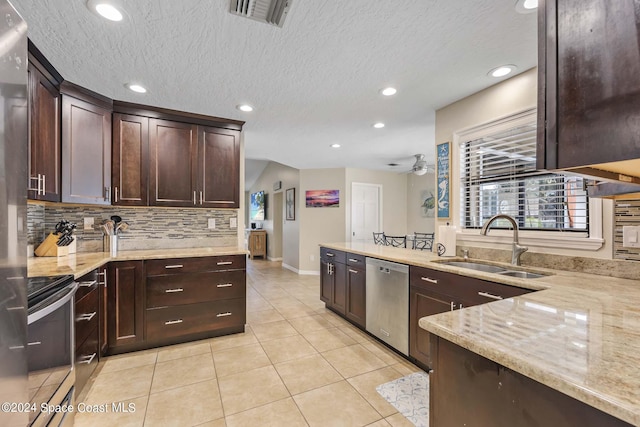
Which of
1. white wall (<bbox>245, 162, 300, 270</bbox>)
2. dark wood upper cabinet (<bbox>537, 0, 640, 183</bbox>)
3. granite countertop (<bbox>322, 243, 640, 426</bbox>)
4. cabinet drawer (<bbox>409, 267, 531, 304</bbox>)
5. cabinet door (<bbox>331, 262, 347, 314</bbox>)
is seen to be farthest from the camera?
white wall (<bbox>245, 162, 300, 270</bbox>)

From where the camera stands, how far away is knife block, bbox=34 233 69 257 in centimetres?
237

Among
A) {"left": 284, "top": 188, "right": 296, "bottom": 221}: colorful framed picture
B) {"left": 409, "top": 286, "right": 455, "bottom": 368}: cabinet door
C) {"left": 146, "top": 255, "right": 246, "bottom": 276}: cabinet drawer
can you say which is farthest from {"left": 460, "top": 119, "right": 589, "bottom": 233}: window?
{"left": 284, "top": 188, "right": 296, "bottom": 221}: colorful framed picture

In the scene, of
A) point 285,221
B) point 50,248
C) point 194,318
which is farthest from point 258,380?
point 285,221

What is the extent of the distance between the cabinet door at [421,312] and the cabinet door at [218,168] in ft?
7.20

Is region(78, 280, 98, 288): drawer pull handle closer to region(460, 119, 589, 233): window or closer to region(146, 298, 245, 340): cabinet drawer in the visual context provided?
region(146, 298, 245, 340): cabinet drawer

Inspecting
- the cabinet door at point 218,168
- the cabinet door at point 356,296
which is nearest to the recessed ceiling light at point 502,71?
the cabinet door at point 356,296

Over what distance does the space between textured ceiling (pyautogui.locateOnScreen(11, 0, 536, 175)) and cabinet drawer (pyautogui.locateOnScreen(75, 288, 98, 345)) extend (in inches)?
67.7

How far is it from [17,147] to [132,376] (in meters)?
2.02

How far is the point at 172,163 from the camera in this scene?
2.94 metres

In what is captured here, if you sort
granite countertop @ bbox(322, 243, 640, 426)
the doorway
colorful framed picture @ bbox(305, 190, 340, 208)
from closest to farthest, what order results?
granite countertop @ bbox(322, 243, 640, 426) < colorful framed picture @ bbox(305, 190, 340, 208) < the doorway

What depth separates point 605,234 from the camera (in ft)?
5.61

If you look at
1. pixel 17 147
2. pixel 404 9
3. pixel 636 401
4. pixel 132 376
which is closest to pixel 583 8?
pixel 636 401

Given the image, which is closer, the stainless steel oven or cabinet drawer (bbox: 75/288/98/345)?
the stainless steel oven

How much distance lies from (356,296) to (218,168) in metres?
2.12
